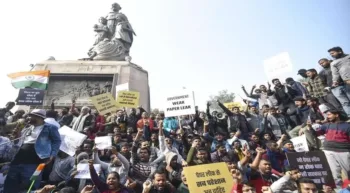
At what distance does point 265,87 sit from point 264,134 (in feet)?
8.63

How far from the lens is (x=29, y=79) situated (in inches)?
391

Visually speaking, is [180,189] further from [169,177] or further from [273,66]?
[273,66]

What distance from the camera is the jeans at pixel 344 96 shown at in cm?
721

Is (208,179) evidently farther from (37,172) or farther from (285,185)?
(37,172)

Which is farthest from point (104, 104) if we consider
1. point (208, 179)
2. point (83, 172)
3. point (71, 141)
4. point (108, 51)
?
point (108, 51)

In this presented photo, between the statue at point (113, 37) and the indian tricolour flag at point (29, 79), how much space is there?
21.7ft

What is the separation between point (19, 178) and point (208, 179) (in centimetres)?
307

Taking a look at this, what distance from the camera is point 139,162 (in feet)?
20.1

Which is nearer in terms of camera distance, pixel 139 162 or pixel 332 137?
pixel 332 137

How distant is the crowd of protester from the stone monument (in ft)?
14.0

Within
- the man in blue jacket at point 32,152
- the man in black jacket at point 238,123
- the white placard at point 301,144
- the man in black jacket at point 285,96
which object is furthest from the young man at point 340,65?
the man in blue jacket at point 32,152

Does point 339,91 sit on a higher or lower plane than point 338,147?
higher

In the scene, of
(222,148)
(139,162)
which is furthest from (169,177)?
(222,148)

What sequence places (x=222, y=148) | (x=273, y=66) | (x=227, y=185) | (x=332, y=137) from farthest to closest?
(x=273, y=66), (x=222, y=148), (x=332, y=137), (x=227, y=185)
